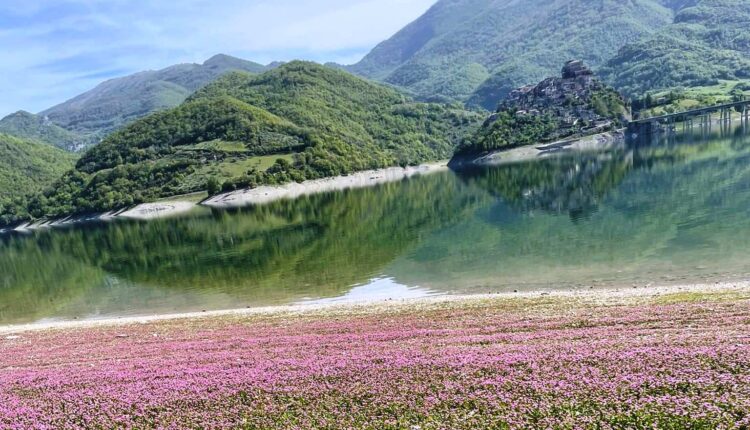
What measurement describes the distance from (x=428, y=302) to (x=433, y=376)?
15853 millimetres

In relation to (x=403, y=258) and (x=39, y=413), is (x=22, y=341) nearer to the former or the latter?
(x=39, y=413)

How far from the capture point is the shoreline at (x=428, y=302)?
25.9 m

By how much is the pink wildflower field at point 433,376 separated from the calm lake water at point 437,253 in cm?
1321

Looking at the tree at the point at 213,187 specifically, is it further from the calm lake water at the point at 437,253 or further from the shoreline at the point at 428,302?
the shoreline at the point at 428,302

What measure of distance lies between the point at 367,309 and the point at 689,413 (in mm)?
21174

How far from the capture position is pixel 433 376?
15828mm

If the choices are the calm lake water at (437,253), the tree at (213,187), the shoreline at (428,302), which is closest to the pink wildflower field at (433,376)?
the shoreline at (428,302)

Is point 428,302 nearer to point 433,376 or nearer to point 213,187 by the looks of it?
point 433,376

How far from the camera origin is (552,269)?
3769cm

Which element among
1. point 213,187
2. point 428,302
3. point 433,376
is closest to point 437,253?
point 428,302

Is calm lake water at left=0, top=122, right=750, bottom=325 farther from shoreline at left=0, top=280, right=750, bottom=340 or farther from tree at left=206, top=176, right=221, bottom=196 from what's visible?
tree at left=206, top=176, right=221, bottom=196

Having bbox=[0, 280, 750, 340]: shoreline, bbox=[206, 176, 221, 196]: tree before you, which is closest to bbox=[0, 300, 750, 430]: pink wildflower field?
bbox=[0, 280, 750, 340]: shoreline

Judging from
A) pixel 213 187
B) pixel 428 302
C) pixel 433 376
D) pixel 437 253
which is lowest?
pixel 437 253

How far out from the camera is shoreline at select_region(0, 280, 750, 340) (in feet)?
84.9
